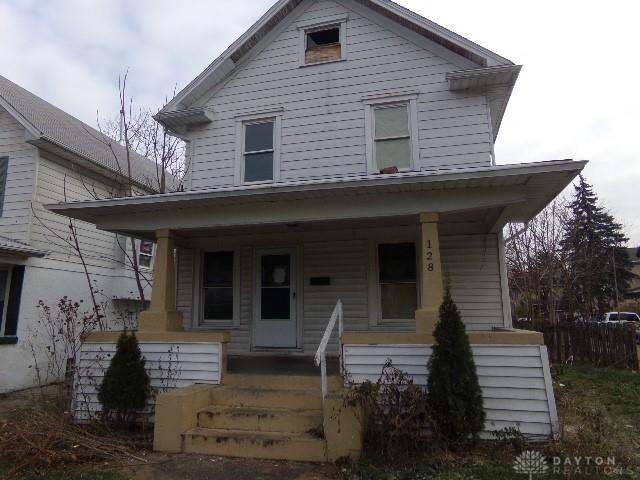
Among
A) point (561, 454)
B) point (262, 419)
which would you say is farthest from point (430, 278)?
point (262, 419)

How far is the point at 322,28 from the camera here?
941 centimetres

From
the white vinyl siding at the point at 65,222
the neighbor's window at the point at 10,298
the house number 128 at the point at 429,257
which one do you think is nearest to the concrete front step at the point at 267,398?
the house number 128 at the point at 429,257

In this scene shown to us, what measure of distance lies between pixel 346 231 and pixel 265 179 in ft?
6.52

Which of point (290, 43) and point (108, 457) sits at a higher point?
point (290, 43)

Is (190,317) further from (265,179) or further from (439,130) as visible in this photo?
(439,130)

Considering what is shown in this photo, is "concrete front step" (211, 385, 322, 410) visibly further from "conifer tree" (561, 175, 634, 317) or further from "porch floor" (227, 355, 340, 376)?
"conifer tree" (561, 175, 634, 317)

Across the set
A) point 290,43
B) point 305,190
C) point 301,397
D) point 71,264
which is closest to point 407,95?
point 290,43

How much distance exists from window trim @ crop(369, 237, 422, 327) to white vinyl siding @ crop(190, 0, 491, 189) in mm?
1359

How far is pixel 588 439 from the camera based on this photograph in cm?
512

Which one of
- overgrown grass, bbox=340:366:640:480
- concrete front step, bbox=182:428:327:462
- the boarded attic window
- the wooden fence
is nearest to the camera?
overgrown grass, bbox=340:366:640:480

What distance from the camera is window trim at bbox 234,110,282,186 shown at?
902 cm

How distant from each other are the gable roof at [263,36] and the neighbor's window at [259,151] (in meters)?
1.32

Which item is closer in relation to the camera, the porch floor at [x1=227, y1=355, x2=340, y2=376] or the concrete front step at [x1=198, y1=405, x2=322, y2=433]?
the concrete front step at [x1=198, y1=405, x2=322, y2=433]

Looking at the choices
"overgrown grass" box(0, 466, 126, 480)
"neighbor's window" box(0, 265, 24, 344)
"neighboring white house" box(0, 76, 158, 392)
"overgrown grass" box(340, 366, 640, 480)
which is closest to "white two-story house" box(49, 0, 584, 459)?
"overgrown grass" box(340, 366, 640, 480)
